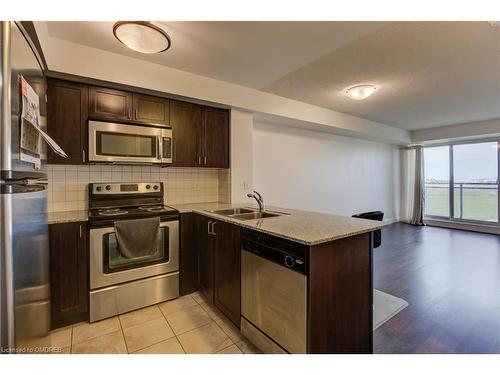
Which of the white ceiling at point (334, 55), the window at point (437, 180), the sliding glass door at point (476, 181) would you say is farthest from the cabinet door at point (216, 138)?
the sliding glass door at point (476, 181)

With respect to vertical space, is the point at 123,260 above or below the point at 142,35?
below

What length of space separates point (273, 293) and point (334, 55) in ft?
7.55

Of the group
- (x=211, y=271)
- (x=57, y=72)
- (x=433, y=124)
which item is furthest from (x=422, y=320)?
(x=433, y=124)

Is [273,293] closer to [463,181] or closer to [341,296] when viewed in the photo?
[341,296]

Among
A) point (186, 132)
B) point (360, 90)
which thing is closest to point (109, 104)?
point (186, 132)

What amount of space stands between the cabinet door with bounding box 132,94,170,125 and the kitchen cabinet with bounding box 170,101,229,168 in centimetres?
8

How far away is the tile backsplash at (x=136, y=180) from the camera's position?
7.72ft

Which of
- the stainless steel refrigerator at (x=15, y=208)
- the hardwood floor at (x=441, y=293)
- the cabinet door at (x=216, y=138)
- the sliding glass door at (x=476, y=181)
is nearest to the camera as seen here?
the stainless steel refrigerator at (x=15, y=208)

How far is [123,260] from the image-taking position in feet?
7.19

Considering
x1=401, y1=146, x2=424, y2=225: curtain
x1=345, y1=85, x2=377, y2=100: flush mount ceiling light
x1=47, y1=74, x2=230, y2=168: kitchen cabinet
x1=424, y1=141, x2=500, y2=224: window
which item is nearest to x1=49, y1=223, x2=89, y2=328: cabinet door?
x1=47, y1=74, x2=230, y2=168: kitchen cabinet

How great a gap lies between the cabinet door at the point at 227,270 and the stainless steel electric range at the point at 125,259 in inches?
22.1

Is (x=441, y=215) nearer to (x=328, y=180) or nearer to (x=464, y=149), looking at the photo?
(x=464, y=149)

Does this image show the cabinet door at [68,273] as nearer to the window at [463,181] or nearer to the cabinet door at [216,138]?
the cabinet door at [216,138]
